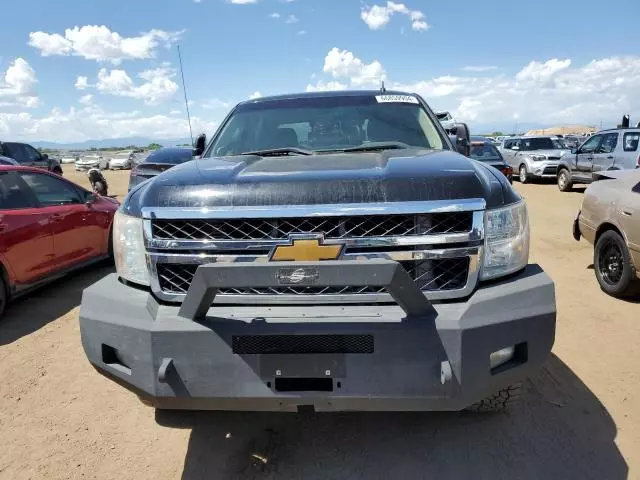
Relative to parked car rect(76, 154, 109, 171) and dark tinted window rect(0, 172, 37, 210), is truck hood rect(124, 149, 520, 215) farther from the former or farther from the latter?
parked car rect(76, 154, 109, 171)

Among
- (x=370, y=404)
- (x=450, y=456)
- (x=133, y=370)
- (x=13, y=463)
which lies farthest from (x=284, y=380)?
(x=13, y=463)

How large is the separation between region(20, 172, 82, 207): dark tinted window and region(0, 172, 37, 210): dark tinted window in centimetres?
13

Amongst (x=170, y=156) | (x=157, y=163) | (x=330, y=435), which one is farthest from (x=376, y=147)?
(x=170, y=156)

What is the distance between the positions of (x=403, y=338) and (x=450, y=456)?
3.62 feet

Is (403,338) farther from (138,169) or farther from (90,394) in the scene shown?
(138,169)

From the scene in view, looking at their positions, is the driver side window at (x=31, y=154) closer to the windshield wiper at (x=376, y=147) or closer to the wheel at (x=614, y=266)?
the windshield wiper at (x=376, y=147)

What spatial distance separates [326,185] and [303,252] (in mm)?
347

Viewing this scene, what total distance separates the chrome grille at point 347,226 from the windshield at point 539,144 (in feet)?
61.6

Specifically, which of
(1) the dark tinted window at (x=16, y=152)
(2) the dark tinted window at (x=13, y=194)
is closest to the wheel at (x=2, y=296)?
(2) the dark tinted window at (x=13, y=194)

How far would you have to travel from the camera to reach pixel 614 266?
18.1 feet

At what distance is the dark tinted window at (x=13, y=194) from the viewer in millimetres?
5449

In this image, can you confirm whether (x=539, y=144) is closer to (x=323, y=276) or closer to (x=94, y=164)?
(x=323, y=276)

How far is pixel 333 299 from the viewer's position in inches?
91.4

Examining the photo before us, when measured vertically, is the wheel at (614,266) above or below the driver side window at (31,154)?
below
